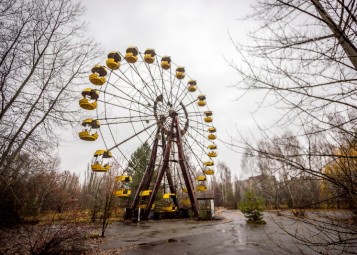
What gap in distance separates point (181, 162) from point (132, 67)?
7.38 m

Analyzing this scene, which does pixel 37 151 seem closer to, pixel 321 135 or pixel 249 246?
pixel 249 246

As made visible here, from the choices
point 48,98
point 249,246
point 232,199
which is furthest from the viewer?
point 232,199

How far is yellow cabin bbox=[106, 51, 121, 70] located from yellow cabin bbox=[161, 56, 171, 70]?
10.7ft

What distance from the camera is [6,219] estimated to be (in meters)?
11.4

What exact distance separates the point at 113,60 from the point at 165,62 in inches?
166

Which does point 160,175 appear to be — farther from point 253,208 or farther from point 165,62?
point 165,62

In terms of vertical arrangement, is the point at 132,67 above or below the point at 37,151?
above

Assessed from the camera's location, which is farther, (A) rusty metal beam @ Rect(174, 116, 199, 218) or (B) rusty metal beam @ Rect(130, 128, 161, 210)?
(B) rusty metal beam @ Rect(130, 128, 161, 210)

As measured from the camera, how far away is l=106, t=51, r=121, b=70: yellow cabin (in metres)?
10.8

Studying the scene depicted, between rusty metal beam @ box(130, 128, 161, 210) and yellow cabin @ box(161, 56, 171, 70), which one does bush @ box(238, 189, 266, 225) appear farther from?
yellow cabin @ box(161, 56, 171, 70)

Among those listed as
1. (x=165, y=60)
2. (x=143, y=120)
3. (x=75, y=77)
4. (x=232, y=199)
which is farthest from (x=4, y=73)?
(x=232, y=199)

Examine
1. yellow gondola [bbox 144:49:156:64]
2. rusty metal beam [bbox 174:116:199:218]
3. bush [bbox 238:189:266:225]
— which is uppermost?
yellow gondola [bbox 144:49:156:64]

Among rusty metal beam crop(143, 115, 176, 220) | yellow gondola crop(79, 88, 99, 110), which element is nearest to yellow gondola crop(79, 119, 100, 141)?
yellow gondola crop(79, 88, 99, 110)

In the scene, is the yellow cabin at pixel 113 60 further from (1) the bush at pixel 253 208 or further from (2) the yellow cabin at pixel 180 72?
(1) the bush at pixel 253 208
